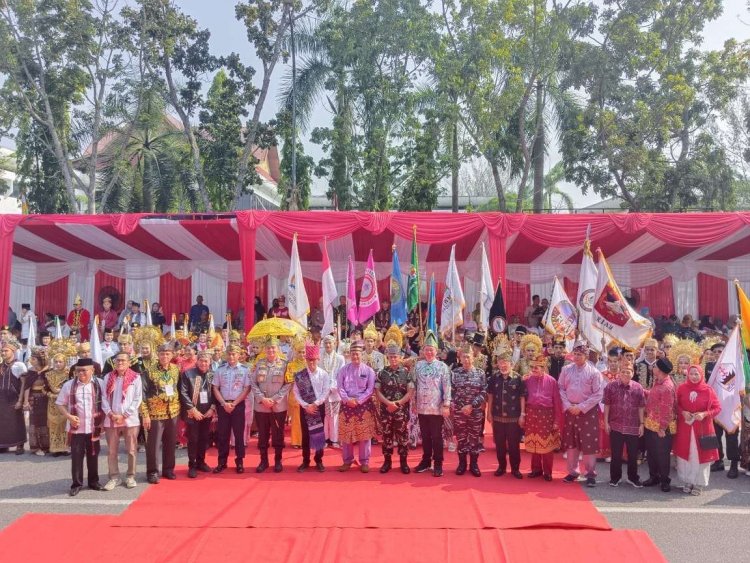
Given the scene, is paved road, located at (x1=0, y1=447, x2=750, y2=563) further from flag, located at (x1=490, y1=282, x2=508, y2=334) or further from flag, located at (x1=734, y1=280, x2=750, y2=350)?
flag, located at (x1=490, y1=282, x2=508, y2=334)

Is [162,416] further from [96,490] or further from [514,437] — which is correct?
[514,437]

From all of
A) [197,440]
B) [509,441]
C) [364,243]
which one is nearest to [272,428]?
[197,440]

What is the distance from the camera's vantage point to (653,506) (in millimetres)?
5590

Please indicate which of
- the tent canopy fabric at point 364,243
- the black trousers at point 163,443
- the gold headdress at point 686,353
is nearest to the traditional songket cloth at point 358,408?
the black trousers at point 163,443

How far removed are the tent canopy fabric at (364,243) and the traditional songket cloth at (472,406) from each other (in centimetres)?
380

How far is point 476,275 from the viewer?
15102 mm

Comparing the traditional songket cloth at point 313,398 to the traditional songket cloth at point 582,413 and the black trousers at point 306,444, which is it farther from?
the traditional songket cloth at point 582,413

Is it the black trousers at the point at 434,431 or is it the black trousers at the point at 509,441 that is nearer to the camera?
the black trousers at the point at 509,441

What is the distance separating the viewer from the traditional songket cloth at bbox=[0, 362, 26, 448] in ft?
24.3

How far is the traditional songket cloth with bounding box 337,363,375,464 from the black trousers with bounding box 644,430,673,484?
2.69 metres

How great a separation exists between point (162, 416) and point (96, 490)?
86cm

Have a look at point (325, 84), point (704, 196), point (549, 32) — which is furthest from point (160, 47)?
point (704, 196)

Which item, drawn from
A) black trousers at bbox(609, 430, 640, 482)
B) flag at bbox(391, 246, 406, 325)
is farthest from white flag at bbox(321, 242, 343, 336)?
black trousers at bbox(609, 430, 640, 482)

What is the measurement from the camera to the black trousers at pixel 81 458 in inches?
232
